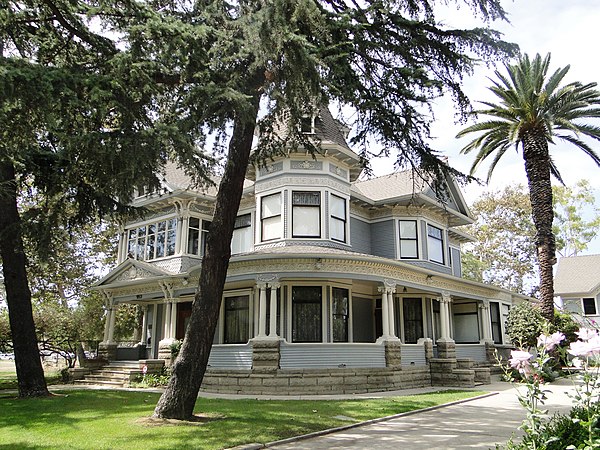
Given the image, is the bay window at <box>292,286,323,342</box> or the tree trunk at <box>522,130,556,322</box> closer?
the bay window at <box>292,286,323,342</box>

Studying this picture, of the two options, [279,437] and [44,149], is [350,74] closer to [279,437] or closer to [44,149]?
[279,437]

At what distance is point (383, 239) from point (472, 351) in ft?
22.5

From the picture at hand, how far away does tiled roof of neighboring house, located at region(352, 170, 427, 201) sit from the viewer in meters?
21.4

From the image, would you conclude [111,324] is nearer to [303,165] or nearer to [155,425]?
[303,165]

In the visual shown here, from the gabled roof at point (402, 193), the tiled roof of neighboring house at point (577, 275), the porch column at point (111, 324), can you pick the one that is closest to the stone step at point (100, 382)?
the porch column at point (111, 324)

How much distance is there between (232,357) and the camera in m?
16.3

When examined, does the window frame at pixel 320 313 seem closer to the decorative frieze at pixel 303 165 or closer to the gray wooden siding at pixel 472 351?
the decorative frieze at pixel 303 165

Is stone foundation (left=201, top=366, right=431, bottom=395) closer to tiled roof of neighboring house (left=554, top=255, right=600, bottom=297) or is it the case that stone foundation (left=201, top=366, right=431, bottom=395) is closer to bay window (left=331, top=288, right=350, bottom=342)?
bay window (left=331, top=288, right=350, bottom=342)

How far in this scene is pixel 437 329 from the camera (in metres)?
22.4

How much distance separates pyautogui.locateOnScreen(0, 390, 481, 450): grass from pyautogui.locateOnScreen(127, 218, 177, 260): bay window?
809cm

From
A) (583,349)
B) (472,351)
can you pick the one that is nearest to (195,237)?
(472,351)

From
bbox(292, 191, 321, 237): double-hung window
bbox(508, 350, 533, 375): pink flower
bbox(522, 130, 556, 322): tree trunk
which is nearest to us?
bbox(508, 350, 533, 375): pink flower

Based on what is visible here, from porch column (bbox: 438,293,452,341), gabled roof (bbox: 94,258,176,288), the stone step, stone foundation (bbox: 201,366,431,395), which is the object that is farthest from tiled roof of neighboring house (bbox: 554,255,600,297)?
the stone step

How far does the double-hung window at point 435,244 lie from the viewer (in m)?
21.6
